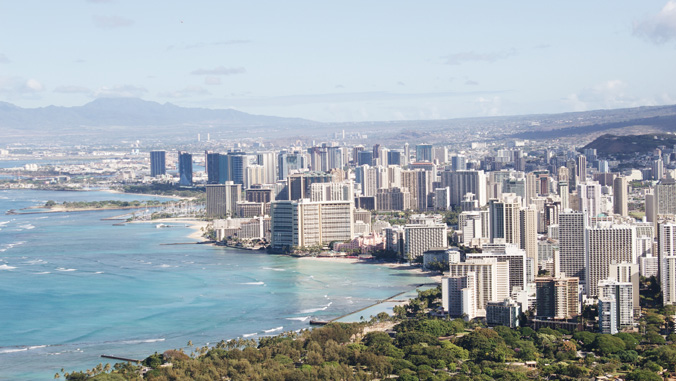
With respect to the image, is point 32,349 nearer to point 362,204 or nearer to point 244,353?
point 244,353

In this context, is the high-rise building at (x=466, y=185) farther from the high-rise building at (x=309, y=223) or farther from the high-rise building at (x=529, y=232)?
the high-rise building at (x=529, y=232)

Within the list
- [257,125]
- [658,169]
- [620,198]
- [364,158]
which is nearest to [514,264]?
[620,198]

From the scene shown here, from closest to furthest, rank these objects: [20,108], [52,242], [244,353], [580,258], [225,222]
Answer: [244,353], [580,258], [52,242], [225,222], [20,108]

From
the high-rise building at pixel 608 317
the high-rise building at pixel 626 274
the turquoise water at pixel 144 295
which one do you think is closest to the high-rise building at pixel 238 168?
the turquoise water at pixel 144 295

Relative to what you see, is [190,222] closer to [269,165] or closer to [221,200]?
[221,200]

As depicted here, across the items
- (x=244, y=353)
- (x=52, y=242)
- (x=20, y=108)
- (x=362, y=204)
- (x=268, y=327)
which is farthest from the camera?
(x=20, y=108)

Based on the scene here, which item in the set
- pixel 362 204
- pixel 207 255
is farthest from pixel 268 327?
pixel 362 204
